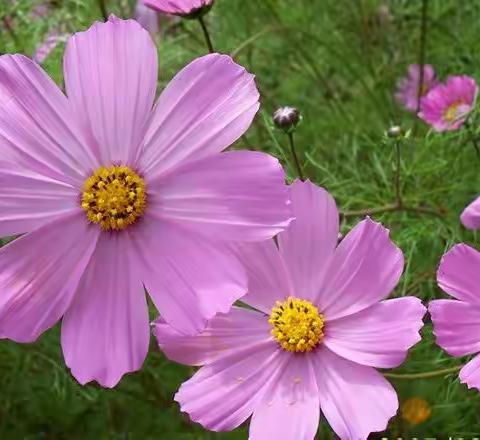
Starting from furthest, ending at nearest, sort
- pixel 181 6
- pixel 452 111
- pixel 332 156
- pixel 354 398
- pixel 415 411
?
pixel 332 156
pixel 452 111
pixel 415 411
pixel 181 6
pixel 354 398

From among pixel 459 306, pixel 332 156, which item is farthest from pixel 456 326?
pixel 332 156

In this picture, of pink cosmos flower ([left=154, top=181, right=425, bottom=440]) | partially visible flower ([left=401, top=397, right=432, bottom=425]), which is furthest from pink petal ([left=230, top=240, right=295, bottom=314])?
partially visible flower ([left=401, top=397, right=432, bottom=425])

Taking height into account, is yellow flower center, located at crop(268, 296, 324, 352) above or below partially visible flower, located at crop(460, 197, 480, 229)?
below

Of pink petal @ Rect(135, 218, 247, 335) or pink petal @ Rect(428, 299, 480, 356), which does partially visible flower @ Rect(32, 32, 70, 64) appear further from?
pink petal @ Rect(428, 299, 480, 356)

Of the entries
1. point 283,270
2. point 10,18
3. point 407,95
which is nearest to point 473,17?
point 407,95

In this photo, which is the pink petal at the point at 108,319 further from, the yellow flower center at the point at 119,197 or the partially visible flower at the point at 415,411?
the partially visible flower at the point at 415,411

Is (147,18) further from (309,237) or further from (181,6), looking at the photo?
(309,237)

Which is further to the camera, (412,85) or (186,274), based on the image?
(412,85)
